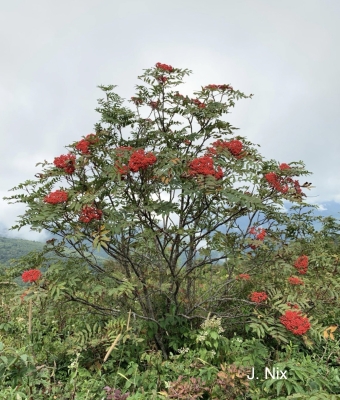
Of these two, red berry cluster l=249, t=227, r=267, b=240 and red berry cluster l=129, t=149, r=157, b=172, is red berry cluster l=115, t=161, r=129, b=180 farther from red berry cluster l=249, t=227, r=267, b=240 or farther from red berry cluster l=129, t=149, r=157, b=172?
red berry cluster l=249, t=227, r=267, b=240

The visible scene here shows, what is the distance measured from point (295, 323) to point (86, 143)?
3430 mm

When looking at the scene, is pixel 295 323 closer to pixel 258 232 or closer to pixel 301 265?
pixel 301 265

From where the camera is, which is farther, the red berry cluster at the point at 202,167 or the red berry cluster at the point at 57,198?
the red berry cluster at the point at 202,167

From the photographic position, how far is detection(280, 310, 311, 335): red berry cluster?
12.7 feet

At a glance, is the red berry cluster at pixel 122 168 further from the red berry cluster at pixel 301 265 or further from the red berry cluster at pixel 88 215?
the red berry cluster at pixel 301 265

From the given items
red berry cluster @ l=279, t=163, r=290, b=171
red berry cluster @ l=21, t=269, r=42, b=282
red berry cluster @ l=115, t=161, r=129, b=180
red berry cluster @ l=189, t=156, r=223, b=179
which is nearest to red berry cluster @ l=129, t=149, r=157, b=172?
red berry cluster @ l=115, t=161, r=129, b=180

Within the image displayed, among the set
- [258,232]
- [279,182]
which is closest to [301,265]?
[258,232]

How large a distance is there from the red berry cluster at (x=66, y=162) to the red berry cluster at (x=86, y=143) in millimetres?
199

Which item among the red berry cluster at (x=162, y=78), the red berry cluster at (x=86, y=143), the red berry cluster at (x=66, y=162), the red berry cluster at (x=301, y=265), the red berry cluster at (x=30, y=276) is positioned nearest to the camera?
the red berry cluster at (x=30, y=276)

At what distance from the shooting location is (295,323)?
12.7 ft

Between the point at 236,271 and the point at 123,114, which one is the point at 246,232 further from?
the point at 123,114

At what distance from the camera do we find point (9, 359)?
2859 mm

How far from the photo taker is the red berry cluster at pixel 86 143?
14.0ft

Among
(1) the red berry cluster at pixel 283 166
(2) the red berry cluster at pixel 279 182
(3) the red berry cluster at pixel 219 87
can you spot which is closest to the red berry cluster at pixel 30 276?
(2) the red berry cluster at pixel 279 182
